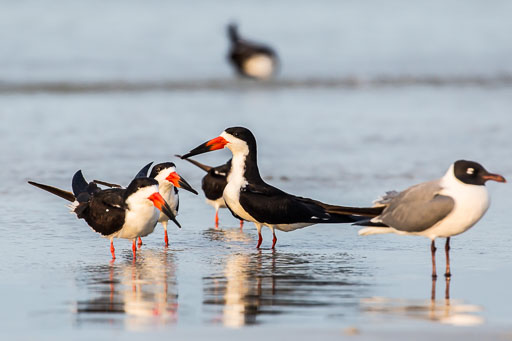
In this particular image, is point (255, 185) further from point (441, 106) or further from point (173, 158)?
point (441, 106)

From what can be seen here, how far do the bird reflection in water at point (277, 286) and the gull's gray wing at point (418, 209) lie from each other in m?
0.47

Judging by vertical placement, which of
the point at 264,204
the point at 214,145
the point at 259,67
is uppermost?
the point at 259,67

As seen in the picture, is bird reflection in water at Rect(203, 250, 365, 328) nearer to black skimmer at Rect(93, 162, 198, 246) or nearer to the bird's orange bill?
black skimmer at Rect(93, 162, 198, 246)

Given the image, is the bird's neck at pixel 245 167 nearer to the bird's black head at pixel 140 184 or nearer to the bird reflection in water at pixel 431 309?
the bird's black head at pixel 140 184

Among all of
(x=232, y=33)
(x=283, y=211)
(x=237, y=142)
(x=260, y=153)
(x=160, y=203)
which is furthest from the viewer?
(x=232, y=33)

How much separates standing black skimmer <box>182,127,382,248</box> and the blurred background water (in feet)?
0.80

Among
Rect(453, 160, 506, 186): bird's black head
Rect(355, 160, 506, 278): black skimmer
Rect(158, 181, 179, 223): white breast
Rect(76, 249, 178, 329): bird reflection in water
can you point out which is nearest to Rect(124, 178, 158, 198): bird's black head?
Rect(76, 249, 178, 329): bird reflection in water

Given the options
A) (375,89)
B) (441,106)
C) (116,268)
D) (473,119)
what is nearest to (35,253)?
(116,268)

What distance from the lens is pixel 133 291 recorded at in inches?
256

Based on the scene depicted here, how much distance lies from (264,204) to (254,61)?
1435 centimetres

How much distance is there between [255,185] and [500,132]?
671 centimetres

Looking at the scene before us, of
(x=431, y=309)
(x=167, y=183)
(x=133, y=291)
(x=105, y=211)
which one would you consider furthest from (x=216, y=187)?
(x=431, y=309)

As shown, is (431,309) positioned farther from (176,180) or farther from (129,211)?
(176,180)

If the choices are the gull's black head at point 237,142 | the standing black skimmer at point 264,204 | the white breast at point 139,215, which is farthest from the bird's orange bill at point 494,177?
the white breast at point 139,215
